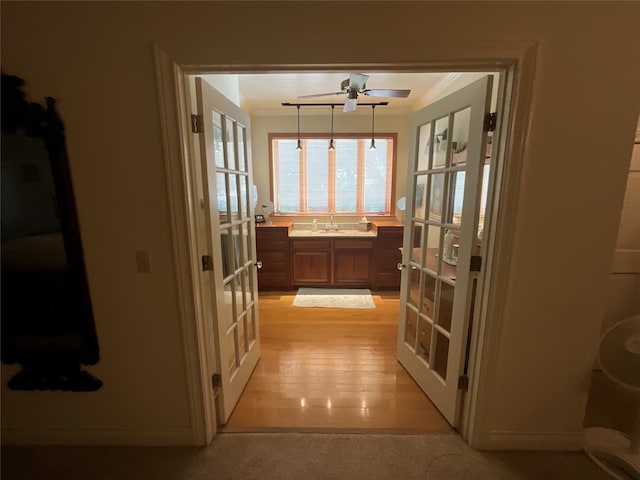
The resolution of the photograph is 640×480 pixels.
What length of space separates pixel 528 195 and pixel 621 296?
153cm

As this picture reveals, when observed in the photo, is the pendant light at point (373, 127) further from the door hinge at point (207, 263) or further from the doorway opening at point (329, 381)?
the door hinge at point (207, 263)

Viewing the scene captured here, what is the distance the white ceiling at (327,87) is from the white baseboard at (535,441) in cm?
252

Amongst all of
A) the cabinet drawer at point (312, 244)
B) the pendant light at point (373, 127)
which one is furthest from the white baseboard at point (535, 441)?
the pendant light at point (373, 127)

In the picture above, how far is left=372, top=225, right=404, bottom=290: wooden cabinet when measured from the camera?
145 inches

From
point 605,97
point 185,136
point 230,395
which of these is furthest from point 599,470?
point 185,136

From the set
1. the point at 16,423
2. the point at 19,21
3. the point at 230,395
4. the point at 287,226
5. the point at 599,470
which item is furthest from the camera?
the point at 287,226

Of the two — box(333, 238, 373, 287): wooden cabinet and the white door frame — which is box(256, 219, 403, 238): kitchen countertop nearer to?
box(333, 238, 373, 287): wooden cabinet

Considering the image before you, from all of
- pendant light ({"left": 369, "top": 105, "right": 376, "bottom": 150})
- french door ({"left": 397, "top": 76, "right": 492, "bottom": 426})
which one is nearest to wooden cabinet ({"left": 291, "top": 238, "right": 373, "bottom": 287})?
pendant light ({"left": 369, "top": 105, "right": 376, "bottom": 150})

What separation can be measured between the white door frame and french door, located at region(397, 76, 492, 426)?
97 millimetres

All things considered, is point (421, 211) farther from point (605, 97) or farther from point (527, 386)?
→ point (527, 386)

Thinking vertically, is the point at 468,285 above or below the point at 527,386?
above

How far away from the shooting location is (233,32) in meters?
1.19

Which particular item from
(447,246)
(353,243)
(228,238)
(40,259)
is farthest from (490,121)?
(353,243)

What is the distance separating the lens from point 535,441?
1537 millimetres
